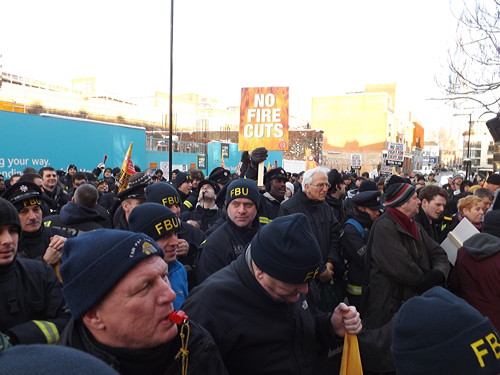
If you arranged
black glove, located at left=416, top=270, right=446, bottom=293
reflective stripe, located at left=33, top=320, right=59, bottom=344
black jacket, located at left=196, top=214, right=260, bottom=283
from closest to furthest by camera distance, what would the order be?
reflective stripe, located at left=33, top=320, right=59, bottom=344 < black jacket, located at left=196, top=214, right=260, bottom=283 < black glove, located at left=416, top=270, right=446, bottom=293

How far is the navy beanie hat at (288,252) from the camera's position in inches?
83.6

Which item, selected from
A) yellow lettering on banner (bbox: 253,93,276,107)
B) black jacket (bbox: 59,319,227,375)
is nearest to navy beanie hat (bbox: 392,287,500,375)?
black jacket (bbox: 59,319,227,375)

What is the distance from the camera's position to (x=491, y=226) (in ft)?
13.8

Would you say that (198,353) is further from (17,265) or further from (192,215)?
(192,215)

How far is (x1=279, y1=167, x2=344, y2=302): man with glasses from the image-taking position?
5004 millimetres

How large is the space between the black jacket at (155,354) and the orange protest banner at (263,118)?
1052 cm

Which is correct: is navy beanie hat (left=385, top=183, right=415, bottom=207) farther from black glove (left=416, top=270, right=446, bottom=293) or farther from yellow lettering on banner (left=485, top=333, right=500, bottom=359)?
yellow lettering on banner (left=485, top=333, right=500, bottom=359)

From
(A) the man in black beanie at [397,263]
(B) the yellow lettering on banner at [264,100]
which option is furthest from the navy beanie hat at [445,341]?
(B) the yellow lettering on banner at [264,100]

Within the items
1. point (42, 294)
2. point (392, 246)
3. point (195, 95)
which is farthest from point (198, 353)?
point (195, 95)

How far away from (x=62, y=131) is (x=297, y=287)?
1753cm

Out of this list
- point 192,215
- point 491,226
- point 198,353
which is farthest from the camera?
point 192,215

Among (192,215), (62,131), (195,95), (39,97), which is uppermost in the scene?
(195,95)

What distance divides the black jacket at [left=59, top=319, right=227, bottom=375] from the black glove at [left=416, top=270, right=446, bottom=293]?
8.18 feet

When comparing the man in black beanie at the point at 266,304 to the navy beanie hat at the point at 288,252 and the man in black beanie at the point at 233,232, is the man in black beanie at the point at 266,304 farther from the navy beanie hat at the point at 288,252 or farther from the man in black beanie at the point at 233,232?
the man in black beanie at the point at 233,232
